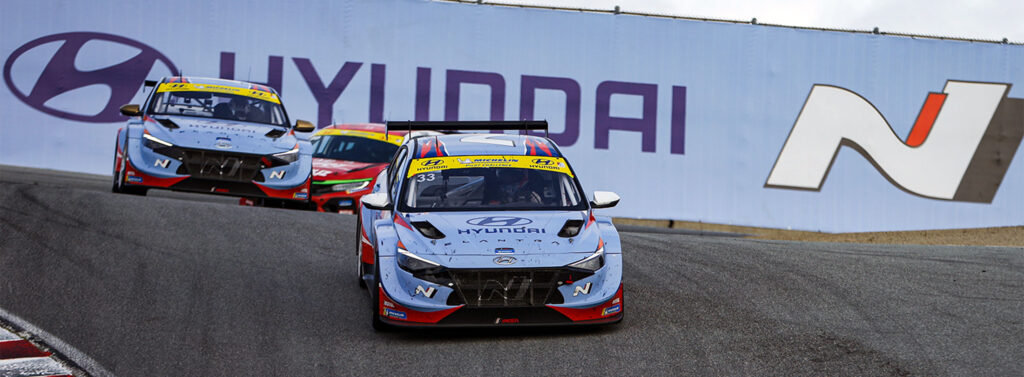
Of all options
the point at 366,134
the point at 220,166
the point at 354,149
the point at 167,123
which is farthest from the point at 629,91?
the point at 167,123

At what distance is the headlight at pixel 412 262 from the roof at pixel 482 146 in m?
1.43

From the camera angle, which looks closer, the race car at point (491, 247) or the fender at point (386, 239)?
the race car at point (491, 247)

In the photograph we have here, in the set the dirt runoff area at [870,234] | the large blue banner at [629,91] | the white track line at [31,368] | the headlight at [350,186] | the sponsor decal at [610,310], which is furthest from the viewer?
the dirt runoff area at [870,234]

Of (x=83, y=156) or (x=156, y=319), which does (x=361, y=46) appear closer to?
(x=83, y=156)

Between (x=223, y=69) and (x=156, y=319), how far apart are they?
41.1 feet

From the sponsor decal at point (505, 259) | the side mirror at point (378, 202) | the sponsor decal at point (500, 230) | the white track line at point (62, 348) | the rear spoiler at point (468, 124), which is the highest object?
the rear spoiler at point (468, 124)

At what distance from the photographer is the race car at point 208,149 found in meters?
12.8

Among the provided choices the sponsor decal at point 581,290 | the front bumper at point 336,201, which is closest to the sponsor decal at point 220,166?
the front bumper at point 336,201

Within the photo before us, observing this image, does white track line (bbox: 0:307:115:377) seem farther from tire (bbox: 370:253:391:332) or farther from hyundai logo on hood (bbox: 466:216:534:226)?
hyundai logo on hood (bbox: 466:216:534:226)

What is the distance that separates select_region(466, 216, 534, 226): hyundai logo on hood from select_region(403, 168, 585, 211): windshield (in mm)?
286

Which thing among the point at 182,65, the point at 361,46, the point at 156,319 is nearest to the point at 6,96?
the point at 182,65

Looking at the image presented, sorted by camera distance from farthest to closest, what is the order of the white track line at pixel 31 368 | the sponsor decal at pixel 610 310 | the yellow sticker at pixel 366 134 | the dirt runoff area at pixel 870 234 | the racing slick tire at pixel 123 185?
the dirt runoff area at pixel 870 234 < the yellow sticker at pixel 366 134 < the racing slick tire at pixel 123 185 < the sponsor decal at pixel 610 310 < the white track line at pixel 31 368

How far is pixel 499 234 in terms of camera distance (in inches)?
290

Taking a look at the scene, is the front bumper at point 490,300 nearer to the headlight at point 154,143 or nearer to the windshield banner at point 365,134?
the headlight at point 154,143
